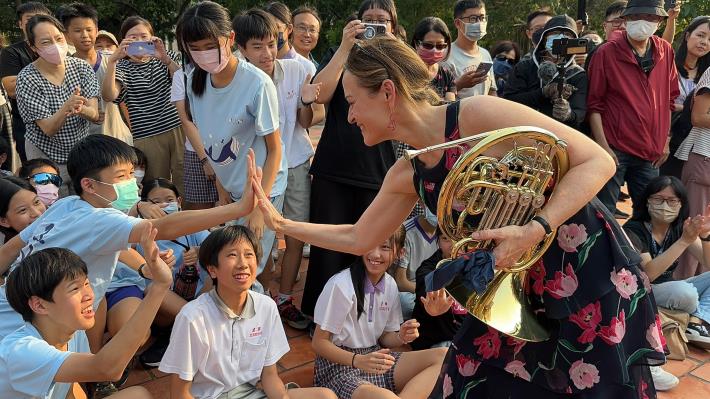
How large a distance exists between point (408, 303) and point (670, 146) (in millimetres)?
2725

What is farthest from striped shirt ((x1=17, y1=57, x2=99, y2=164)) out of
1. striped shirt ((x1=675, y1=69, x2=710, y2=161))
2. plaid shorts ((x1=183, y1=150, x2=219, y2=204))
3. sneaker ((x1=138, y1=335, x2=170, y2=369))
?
striped shirt ((x1=675, y1=69, x2=710, y2=161))

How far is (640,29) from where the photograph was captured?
14.5ft

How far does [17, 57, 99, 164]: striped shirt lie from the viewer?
399 cm

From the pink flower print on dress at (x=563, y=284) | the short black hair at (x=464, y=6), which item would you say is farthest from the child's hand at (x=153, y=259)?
the short black hair at (x=464, y=6)

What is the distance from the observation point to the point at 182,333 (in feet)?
8.83

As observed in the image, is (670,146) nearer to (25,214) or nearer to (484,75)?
(484,75)

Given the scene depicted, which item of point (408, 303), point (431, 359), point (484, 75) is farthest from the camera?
point (484, 75)

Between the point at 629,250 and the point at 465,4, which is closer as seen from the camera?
the point at 629,250

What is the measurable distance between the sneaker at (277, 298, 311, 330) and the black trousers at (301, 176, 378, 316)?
0.36 ft

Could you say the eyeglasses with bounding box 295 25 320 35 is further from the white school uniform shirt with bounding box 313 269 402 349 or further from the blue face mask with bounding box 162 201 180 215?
the white school uniform shirt with bounding box 313 269 402 349

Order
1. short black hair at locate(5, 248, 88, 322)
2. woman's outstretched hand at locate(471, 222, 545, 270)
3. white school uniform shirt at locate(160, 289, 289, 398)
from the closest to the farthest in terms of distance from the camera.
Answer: woman's outstretched hand at locate(471, 222, 545, 270) → short black hair at locate(5, 248, 88, 322) → white school uniform shirt at locate(160, 289, 289, 398)

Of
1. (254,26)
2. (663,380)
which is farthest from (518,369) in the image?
(254,26)

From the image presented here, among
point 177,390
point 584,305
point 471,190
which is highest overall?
point 471,190

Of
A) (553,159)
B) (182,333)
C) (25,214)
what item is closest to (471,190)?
(553,159)
